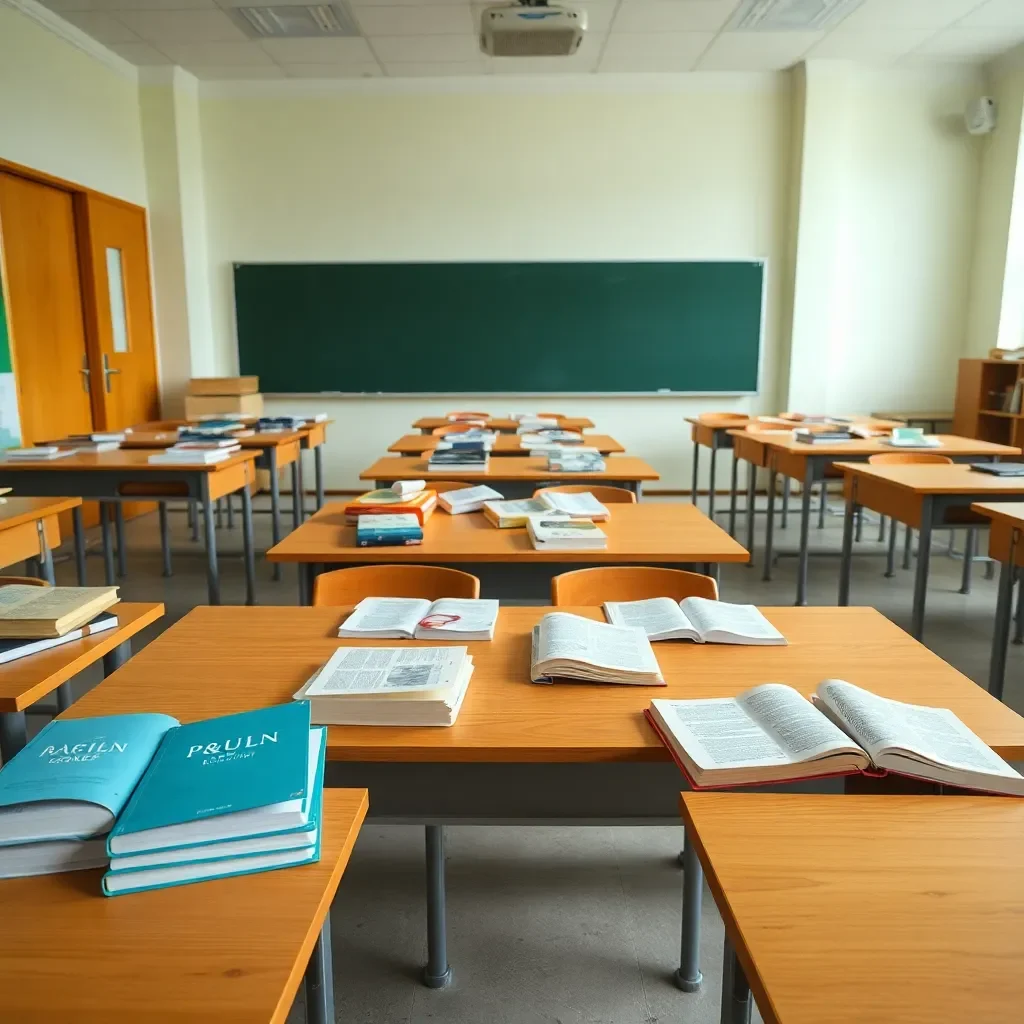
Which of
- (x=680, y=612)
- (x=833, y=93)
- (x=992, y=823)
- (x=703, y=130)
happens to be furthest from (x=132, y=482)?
(x=833, y=93)

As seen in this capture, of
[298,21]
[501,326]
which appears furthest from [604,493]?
[298,21]

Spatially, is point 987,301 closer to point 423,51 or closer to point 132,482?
point 423,51

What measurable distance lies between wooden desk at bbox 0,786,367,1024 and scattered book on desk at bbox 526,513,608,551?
1.62 metres

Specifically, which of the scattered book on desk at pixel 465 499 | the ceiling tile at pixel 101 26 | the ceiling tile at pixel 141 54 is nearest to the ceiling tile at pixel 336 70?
the ceiling tile at pixel 141 54

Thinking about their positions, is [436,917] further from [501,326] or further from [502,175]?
[502,175]

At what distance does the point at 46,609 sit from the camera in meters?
1.75

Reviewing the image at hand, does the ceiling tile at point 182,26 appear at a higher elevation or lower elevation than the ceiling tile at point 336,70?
lower

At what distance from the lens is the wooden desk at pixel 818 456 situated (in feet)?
14.3

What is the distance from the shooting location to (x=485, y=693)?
144 centimetres

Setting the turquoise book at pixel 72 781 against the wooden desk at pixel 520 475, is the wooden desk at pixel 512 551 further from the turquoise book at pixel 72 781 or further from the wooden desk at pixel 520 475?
the turquoise book at pixel 72 781

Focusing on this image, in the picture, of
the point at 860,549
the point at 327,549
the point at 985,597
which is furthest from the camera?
the point at 860,549

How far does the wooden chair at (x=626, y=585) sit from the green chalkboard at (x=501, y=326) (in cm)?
540

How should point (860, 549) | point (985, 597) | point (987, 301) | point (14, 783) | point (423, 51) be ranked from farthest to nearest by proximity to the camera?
point (987, 301)
point (423, 51)
point (860, 549)
point (985, 597)
point (14, 783)

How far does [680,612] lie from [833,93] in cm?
636
